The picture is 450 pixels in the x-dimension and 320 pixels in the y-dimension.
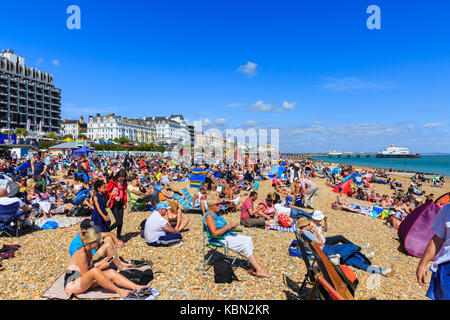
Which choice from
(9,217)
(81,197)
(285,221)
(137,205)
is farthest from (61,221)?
(285,221)

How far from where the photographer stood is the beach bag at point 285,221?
21.4ft

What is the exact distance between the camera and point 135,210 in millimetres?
8195

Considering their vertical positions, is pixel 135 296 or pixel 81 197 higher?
pixel 81 197

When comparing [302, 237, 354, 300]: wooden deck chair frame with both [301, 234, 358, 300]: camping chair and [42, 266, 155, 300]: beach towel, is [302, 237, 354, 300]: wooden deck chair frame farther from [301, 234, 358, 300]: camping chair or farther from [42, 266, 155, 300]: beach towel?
[42, 266, 155, 300]: beach towel

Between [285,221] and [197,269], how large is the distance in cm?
316

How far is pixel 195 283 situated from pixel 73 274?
5.27ft

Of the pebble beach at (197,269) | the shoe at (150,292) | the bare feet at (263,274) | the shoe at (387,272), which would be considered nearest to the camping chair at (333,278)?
the pebble beach at (197,269)

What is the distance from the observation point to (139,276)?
363cm

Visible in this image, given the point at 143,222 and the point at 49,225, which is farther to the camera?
the point at 49,225

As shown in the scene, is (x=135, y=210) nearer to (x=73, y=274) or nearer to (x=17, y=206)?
(x=17, y=206)

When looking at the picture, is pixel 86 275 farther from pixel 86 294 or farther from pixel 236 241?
pixel 236 241

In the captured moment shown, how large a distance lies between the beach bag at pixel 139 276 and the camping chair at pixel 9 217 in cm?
350

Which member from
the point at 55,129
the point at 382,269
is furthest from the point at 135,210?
the point at 55,129

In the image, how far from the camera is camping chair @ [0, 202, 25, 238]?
5.22 m
